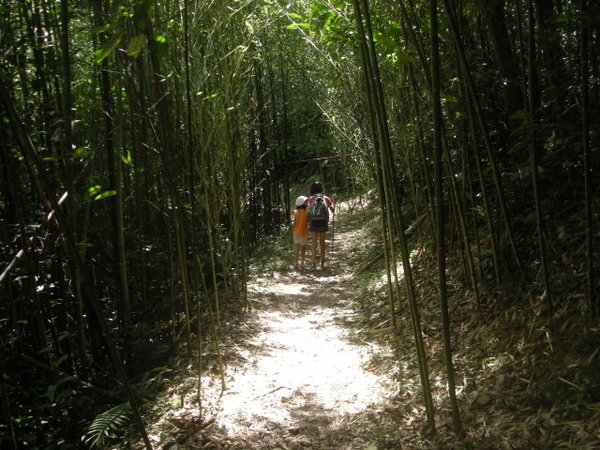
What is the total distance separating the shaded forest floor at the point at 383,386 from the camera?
76.9 inches

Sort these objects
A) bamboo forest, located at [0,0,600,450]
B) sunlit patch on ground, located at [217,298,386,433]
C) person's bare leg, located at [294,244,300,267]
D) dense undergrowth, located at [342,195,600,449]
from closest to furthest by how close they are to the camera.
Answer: dense undergrowth, located at [342,195,600,449], bamboo forest, located at [0,0,600,450], sunlit patch on ground, located at [217,298,386,433], person's bare leg, located at [294,244,300,267]

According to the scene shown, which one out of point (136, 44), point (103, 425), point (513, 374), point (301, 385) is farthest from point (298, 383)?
point (136, 44)

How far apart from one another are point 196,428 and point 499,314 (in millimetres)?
1696

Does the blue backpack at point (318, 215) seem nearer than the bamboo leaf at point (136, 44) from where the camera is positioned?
No

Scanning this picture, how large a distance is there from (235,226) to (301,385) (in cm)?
163

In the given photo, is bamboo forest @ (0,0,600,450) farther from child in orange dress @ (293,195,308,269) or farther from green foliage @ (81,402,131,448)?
child in orange dress @ (293,195,308,269)

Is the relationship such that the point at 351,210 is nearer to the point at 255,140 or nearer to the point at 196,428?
Answer: the point at 255,140

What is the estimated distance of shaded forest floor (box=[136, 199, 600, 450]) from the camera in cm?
195

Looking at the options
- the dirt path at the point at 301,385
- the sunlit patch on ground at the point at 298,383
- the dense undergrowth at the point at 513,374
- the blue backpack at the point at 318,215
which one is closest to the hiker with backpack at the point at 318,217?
the blue backpack at the point at 318,215

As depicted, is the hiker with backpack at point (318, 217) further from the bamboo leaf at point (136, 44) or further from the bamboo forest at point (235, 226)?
the bamboo leaf at point (136, 44)

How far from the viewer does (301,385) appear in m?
2.87

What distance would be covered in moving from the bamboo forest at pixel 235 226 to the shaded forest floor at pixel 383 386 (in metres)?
0.01

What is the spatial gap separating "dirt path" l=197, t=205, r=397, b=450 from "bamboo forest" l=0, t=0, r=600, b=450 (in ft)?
0.05

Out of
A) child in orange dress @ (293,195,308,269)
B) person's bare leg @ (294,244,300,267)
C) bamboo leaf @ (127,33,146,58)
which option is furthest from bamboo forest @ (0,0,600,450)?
person's bare leg @ (294,244,300,267)
